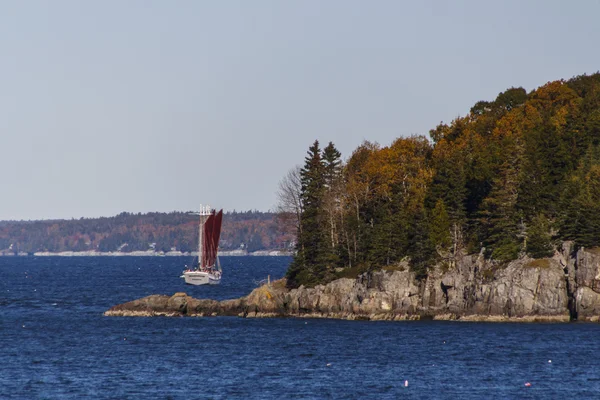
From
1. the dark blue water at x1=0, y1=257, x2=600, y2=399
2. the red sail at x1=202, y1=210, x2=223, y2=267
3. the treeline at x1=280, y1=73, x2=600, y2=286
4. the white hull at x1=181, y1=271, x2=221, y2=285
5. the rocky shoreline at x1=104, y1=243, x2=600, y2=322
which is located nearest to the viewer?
the dark blue water at x1=0, y1=257, x2=600, y2=399

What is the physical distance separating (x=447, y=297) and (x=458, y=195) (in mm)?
14676

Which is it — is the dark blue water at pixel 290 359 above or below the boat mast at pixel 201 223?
below

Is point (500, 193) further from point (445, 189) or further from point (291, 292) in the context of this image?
point (291, 292)

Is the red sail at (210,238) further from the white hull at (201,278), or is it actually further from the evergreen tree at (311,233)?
the evergreen tree at (311,233)

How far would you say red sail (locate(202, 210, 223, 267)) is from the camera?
17675cm

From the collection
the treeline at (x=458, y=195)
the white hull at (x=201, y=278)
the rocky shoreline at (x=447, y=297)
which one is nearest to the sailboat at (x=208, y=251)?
the white hull at (x=201, y=278)

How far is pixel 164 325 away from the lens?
3898 inches

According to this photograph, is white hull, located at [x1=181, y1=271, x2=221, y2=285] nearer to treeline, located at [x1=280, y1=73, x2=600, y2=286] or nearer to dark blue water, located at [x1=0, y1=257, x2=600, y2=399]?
treeline, located at [x1=280, y1=73, x2=600, y2=286]

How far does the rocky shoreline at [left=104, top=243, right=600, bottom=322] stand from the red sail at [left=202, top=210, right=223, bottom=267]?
66.3 m

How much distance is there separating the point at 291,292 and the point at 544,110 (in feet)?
150

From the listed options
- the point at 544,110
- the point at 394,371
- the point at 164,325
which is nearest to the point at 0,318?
the point at 164,325

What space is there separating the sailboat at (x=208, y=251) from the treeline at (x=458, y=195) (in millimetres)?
53939

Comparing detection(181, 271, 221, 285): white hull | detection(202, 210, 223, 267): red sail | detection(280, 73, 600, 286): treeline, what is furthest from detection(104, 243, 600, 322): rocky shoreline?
detection(202, 210, 223, 267): red sail

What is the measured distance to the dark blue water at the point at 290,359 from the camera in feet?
203
